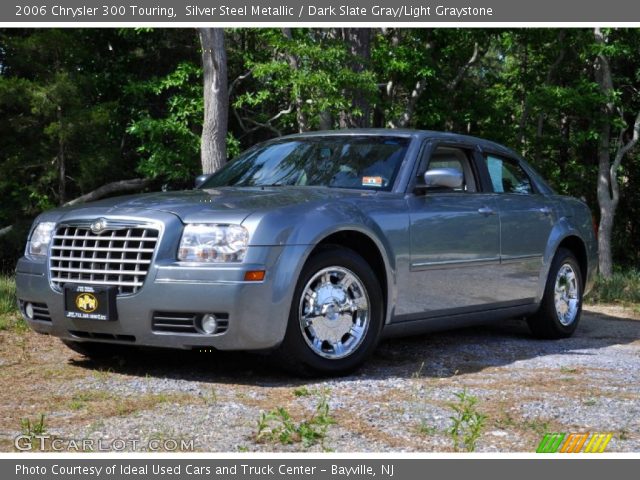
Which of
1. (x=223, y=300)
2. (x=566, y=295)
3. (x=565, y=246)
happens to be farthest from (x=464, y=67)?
(x=223, y=300)

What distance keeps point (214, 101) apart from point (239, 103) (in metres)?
5.26

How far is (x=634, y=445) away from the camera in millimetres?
4707

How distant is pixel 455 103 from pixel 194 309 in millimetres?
20560

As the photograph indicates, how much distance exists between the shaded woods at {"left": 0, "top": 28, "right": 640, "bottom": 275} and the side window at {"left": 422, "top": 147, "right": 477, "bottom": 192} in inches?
487

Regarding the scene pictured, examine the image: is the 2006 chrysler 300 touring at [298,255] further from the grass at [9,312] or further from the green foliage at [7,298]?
the green foliage at [7,298]

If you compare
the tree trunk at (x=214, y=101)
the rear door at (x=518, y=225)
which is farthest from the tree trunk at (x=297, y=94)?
the rear door at (x=518, y=225)

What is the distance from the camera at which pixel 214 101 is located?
1517 centimetres

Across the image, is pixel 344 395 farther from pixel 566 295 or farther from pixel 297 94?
pixel 297 94

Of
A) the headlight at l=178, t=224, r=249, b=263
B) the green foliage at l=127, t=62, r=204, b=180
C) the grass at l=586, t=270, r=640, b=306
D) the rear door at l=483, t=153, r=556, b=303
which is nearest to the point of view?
the headlight at l=178, t=224, r=249, b=263

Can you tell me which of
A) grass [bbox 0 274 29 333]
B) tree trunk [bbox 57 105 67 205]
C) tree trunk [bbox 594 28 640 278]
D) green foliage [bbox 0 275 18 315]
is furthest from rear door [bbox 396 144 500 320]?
tree trunk [bbox 57 105 67 205]

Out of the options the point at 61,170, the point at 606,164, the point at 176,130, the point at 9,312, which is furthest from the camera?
the point at 61,170

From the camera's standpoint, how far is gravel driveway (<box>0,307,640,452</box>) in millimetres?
4797

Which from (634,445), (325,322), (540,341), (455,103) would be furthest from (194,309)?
(455,103)

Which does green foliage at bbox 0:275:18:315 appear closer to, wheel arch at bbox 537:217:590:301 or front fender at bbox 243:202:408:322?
front fender at bbox 243:202:408:322
